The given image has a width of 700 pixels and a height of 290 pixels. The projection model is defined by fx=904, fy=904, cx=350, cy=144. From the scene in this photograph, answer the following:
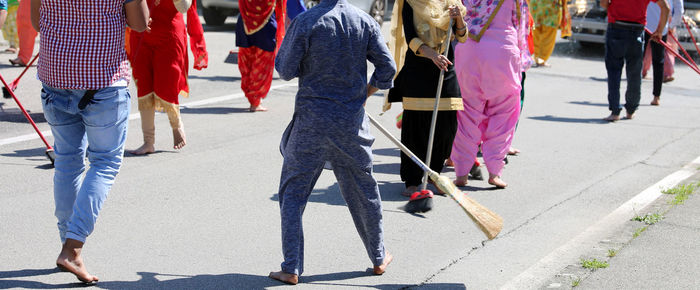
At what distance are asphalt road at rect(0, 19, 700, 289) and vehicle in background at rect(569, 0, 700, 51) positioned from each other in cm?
586

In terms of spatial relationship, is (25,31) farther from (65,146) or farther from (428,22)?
(65,146)

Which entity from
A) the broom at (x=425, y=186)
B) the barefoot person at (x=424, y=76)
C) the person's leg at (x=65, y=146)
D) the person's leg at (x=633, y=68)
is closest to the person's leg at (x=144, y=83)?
the barefoot person at (x=424, y=76)

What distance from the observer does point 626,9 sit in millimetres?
9695

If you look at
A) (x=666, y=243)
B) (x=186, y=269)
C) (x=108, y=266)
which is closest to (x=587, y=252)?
(x=666, y=243)

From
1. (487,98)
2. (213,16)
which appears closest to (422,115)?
(487,98)

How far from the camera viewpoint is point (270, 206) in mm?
6133

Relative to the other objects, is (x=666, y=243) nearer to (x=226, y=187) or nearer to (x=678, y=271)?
(x=678, y=271)

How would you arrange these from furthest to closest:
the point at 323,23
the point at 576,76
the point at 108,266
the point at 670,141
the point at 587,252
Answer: the point at 576,76
the point at 670,141
the point at 587,252
the point at 108,266
the point at 323,23

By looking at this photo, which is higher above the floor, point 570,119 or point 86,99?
point 86,99

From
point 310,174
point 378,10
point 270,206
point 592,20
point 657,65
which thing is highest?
point 310,174

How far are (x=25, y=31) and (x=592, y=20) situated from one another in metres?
9.73

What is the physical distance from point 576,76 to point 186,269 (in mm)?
10146

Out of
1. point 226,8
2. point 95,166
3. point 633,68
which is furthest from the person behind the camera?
point 226,8

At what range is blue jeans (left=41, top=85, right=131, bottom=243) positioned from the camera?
4.40 metres
